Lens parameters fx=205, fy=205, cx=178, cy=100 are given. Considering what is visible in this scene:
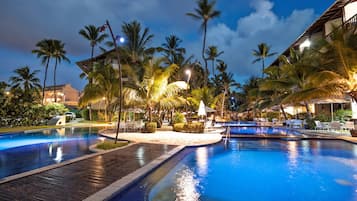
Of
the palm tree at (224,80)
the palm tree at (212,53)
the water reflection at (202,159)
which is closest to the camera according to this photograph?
the water reflection at (202,159)

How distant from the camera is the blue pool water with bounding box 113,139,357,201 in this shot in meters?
4.04

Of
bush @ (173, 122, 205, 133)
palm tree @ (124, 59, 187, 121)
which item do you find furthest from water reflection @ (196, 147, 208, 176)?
palm tree @ (124, 59, 187, 121)

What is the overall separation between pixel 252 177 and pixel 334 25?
41.8 ft

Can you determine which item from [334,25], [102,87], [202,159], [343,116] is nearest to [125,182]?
[202,159]

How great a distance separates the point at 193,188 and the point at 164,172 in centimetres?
108

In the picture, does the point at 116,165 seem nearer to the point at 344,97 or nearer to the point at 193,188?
the point at 193,188

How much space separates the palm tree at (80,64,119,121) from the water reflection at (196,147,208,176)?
15.0 meters

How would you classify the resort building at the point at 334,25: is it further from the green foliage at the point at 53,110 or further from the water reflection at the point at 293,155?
the green foliage at the point at 53,110

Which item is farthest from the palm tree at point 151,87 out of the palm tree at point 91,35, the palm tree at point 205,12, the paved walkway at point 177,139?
the palm tree at point 91,35

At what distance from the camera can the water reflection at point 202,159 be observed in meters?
5.68

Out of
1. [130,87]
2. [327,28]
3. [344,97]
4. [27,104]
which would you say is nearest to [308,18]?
[327,28]

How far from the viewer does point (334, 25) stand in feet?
41.9

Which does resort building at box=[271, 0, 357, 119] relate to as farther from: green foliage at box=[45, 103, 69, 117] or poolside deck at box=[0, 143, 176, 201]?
green foliage at box=[45, 103, 69, 117]

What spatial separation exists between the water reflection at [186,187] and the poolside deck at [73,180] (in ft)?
3.47
